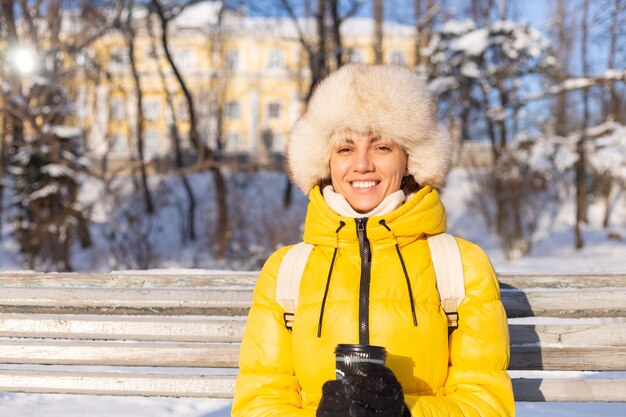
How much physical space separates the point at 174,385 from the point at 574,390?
155 cm

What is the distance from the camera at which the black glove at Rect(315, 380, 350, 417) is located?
192 centimetres

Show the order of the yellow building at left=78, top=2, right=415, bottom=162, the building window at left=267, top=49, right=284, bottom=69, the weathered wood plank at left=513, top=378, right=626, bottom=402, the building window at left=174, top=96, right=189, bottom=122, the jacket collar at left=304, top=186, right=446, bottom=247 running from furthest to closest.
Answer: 1. the building window at left=267, top=49, right=284, bottom=69
2. the building window at left=174, top=96, right=189, bottom=122
3. the yellow building at left=78, top=2, right=415, bottom=162
4. the weathered wood plank at left=513, top=378, right=626, bottom=402
5. the jacket collar at left=304, top=186, right=446, bottom=247

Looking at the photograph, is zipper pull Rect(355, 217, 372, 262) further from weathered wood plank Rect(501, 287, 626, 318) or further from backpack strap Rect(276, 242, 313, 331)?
weathered wood plank Rect(501, 287, 626, 318)

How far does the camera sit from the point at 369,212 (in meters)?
2.35

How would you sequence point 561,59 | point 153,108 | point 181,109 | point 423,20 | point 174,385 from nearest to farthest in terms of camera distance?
1. point 174,385
2. point 423,20
3. point 561,59
4. point 181,109
5. point 153,108

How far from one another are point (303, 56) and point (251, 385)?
22.1 meters

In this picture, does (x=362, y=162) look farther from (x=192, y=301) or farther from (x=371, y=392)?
(x=192, y=301)

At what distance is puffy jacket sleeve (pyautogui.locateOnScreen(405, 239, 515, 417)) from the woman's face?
1.19ft

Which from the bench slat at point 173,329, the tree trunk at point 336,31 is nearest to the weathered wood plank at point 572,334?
the bench slat at point 173,329

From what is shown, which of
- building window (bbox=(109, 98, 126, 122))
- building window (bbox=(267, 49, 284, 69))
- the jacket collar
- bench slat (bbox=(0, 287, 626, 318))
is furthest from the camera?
building window (bbox=(267, 49, 284, 69))

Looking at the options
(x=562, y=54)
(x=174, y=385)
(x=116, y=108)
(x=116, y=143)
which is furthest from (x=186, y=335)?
(x=562, y=54)

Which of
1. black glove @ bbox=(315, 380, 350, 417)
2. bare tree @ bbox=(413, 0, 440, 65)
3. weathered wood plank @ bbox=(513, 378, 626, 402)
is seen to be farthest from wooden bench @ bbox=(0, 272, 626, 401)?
bare tree @ bbox=(413, 0, 440, 65)

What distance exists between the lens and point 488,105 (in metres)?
21.7

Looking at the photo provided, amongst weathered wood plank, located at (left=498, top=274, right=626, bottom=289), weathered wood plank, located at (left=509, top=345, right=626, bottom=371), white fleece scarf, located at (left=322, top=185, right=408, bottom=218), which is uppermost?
white fleece scarf, located at (left=322, top=185, right=408, bottom=218)
